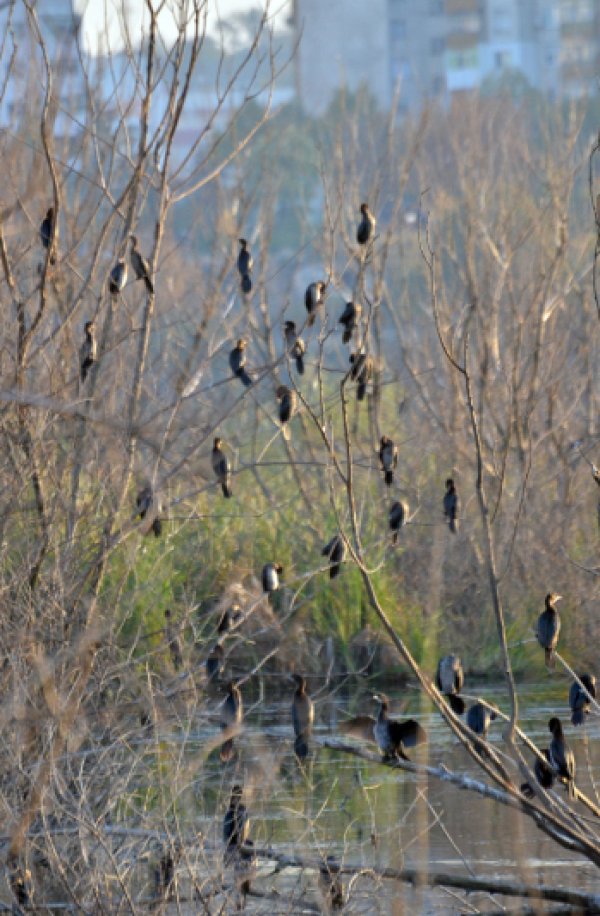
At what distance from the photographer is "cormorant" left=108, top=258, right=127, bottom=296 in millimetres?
5941

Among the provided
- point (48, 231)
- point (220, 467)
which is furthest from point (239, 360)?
point (48, 231)

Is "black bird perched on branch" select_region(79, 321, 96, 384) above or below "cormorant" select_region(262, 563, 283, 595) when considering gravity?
above

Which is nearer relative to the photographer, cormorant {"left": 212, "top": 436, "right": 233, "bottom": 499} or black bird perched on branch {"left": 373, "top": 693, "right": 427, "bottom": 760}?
black bird perched on branch {"left": 373, "top": 693, "right": 427, "bottom": 760}

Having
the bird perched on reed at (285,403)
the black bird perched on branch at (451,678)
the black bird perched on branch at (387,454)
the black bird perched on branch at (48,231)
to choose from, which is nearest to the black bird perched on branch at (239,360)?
the bird perched on reed at (285,403)

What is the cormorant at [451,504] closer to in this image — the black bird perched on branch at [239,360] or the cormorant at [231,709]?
the black bird perched on branch at [239,360]

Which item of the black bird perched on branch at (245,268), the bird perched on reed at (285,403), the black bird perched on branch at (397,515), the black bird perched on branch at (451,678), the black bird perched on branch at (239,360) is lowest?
the black bird perched on branch at (451,678)

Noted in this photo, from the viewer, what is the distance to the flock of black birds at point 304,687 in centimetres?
494

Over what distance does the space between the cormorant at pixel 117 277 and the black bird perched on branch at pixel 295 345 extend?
0.67m

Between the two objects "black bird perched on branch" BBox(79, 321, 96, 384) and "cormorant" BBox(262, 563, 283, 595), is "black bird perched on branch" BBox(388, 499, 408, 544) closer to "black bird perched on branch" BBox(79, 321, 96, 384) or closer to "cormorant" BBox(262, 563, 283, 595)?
"cormorant" BBox(262, 563, 283, 595)

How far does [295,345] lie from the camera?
20.0ft

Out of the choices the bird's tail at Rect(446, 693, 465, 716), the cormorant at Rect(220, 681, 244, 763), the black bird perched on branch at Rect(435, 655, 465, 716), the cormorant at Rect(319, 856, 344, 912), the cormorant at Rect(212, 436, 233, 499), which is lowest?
the cormorant at Rect(319, 856, 344, 912)

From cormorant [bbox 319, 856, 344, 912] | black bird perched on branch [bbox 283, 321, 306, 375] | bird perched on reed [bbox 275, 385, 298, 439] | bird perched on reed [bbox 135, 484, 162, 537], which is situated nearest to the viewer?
cormorant [bbox 319, 856, 344, 912]

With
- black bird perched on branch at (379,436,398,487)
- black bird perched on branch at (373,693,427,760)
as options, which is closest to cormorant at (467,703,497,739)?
black bird perched on branch at (373,693,427,760)

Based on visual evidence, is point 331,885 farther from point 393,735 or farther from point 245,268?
point 245,268
